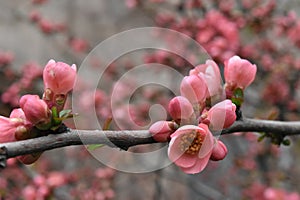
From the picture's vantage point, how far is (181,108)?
0.76 meters

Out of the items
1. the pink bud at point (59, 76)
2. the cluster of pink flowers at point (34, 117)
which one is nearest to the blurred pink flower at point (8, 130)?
the cluster of pink flowers at point (34, 117)

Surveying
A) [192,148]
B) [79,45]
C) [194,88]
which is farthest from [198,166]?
[79,45]

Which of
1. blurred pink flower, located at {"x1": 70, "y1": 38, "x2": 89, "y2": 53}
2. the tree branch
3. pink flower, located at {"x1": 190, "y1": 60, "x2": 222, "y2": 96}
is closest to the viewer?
the tree branch

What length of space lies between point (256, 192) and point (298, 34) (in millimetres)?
916

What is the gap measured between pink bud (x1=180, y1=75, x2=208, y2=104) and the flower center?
7cm

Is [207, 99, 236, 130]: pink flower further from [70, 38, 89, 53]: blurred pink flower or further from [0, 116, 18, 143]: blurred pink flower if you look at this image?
[70, 38, 89, 53]: blurred pink flower

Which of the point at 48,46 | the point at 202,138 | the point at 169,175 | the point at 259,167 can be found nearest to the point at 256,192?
the point at 259,167

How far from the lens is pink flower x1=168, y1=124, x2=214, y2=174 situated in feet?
2.43

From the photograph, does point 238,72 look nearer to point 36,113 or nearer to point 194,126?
point 194,126

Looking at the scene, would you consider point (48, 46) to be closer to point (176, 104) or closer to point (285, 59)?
point (285, 59)

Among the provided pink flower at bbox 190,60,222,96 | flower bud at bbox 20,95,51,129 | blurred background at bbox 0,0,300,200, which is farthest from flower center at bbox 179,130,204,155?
blurred background at bbox 0,0,300,200

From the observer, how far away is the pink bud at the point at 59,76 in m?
0.80

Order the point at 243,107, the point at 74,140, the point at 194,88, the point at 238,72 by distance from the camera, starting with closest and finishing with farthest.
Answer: the point at 74,140 < the point at 194,88 < the point at 238,72 < the point at 243,107

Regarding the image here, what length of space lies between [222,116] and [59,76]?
0.97ft
